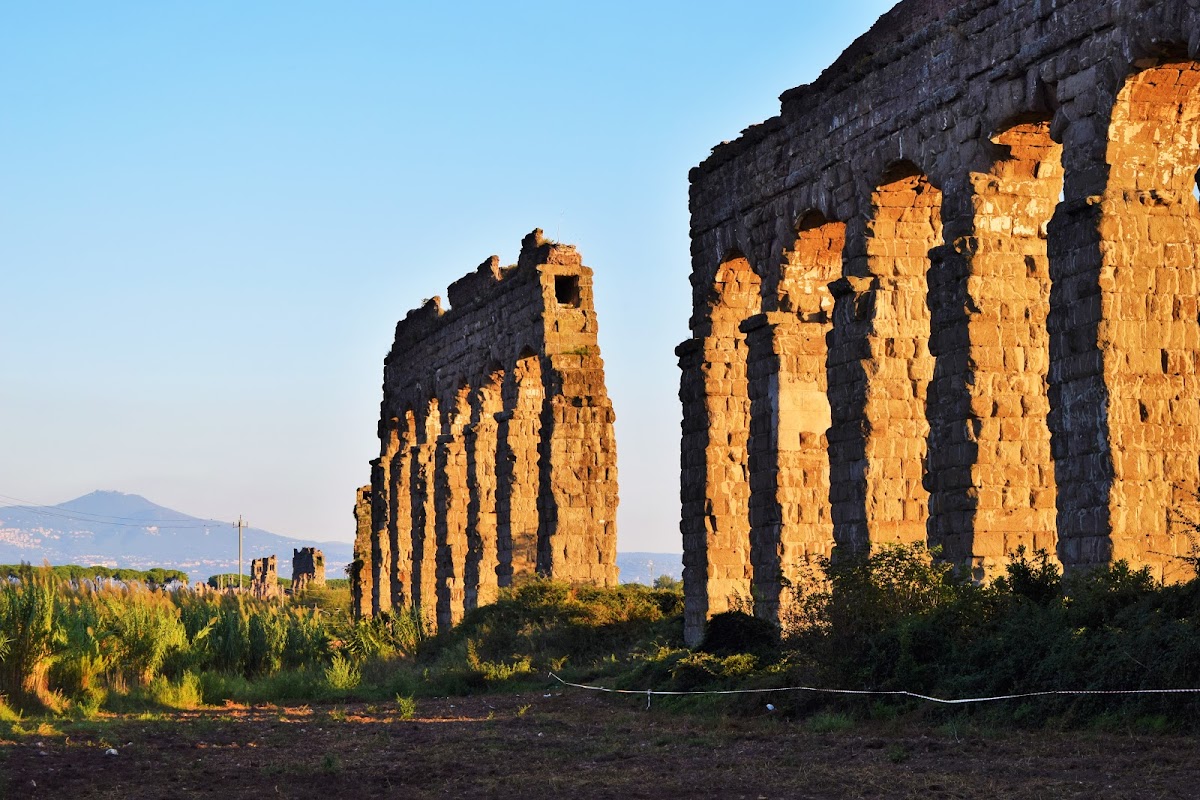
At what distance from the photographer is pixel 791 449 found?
63.9 ft

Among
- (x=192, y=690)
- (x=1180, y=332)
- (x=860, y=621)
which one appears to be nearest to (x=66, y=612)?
(x=192, y=690)

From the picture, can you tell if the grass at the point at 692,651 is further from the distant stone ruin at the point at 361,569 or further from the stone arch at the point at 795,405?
the distant stone ruin at the point at 361,569

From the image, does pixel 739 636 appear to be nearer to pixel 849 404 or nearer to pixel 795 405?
pixel 849 404

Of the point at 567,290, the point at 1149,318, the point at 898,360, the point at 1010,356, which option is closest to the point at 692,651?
the point at 898,360

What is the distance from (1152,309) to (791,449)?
618 cm

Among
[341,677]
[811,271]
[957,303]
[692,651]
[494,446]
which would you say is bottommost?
[341,677]

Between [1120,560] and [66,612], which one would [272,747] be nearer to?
[66,612]

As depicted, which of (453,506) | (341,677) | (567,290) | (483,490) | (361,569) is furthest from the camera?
(361,569)

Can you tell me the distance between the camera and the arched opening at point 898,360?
57.3 feet

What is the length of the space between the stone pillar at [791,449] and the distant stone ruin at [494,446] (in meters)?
6.69

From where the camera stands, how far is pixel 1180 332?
13953 millimetres

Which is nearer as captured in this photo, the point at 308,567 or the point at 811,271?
the point at 811,271

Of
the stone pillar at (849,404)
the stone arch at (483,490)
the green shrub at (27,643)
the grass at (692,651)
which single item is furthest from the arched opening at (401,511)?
the green shrub at (27,643)

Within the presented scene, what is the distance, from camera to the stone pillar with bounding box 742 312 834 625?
19344 mm
